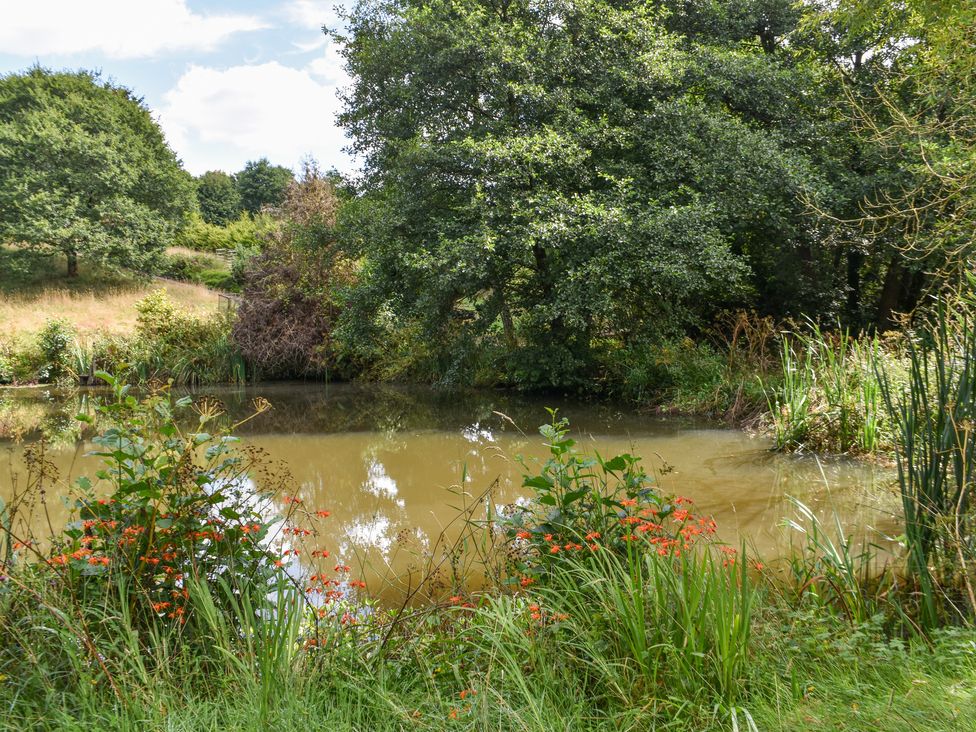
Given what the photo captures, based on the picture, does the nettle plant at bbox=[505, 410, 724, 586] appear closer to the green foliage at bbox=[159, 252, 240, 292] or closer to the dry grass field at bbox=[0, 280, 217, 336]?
the dry grass field at bbox=[0, 280, 217, 336]

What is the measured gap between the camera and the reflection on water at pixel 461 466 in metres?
5.55

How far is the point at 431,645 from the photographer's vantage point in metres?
2.72

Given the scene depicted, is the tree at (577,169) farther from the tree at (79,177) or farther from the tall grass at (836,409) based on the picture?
the tree at (79,177)

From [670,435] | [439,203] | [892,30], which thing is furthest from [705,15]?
[670,435]

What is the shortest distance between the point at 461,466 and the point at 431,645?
5535mm

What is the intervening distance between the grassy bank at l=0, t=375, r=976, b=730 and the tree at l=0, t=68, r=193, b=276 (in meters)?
24.3

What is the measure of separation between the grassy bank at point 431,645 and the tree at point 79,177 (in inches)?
955

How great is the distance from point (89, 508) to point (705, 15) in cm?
1413

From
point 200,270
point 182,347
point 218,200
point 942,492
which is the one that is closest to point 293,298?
point 182,347

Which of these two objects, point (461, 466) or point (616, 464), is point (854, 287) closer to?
point (461, 466)

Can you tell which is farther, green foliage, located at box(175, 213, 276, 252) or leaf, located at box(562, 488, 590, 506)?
green foliage, located at box(175, 213, 276, 252)

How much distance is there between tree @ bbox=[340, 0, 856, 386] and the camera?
11.0 m

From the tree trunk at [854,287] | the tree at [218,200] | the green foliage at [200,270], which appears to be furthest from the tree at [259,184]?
the tree trunk at [854,287]

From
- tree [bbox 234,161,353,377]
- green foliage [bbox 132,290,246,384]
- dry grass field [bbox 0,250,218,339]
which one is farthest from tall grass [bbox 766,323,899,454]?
dry grass field [bbox 0,250,218,339]
